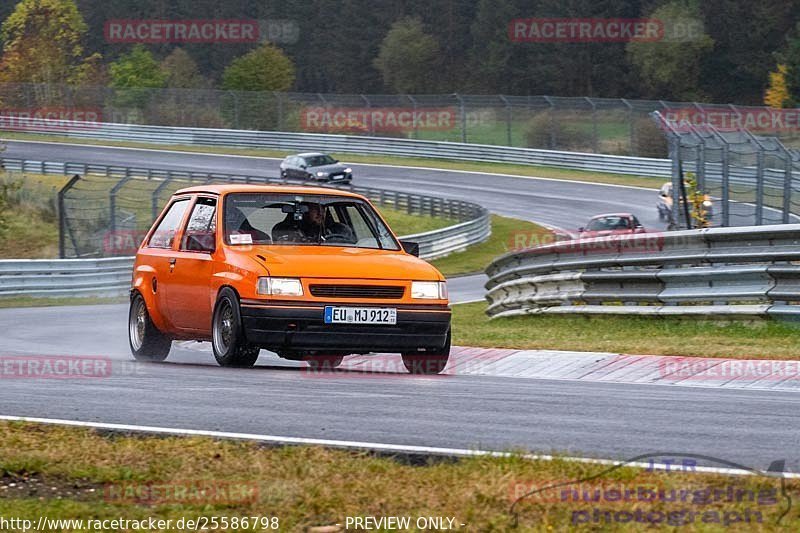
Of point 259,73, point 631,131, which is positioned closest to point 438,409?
point 631,131

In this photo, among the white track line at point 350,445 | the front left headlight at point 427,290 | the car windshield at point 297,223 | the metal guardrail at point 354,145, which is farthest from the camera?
the metal guardrail at point 354,145

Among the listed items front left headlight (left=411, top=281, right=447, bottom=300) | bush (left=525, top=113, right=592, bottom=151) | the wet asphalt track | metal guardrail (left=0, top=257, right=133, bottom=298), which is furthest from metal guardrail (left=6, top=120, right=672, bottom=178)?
the wet asphalt track

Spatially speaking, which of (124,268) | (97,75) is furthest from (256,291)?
(97,75)

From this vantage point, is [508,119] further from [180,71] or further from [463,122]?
[180,71]

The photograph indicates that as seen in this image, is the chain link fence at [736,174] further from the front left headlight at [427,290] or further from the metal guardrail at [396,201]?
the metal guardrail at [396,201]

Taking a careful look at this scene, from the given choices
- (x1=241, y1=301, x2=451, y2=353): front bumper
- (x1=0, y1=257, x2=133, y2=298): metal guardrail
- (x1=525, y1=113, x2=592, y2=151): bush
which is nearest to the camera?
(x1=241, y1=301, x2=451, y2=353): front bumper

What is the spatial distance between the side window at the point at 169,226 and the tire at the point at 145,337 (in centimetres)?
53

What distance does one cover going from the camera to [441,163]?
58.2 m

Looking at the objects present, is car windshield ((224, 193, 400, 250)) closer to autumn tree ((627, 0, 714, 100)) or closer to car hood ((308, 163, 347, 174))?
car hood ((308, 163, 347, 174))

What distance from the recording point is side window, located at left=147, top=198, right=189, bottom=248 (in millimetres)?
11281

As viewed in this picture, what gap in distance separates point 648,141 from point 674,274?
4260 cm

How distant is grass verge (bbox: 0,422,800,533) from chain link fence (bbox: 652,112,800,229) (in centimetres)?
922

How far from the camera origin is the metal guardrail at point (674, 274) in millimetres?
11906

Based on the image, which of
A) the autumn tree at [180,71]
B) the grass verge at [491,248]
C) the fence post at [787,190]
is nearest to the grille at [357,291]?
the fence post at [787,190]
